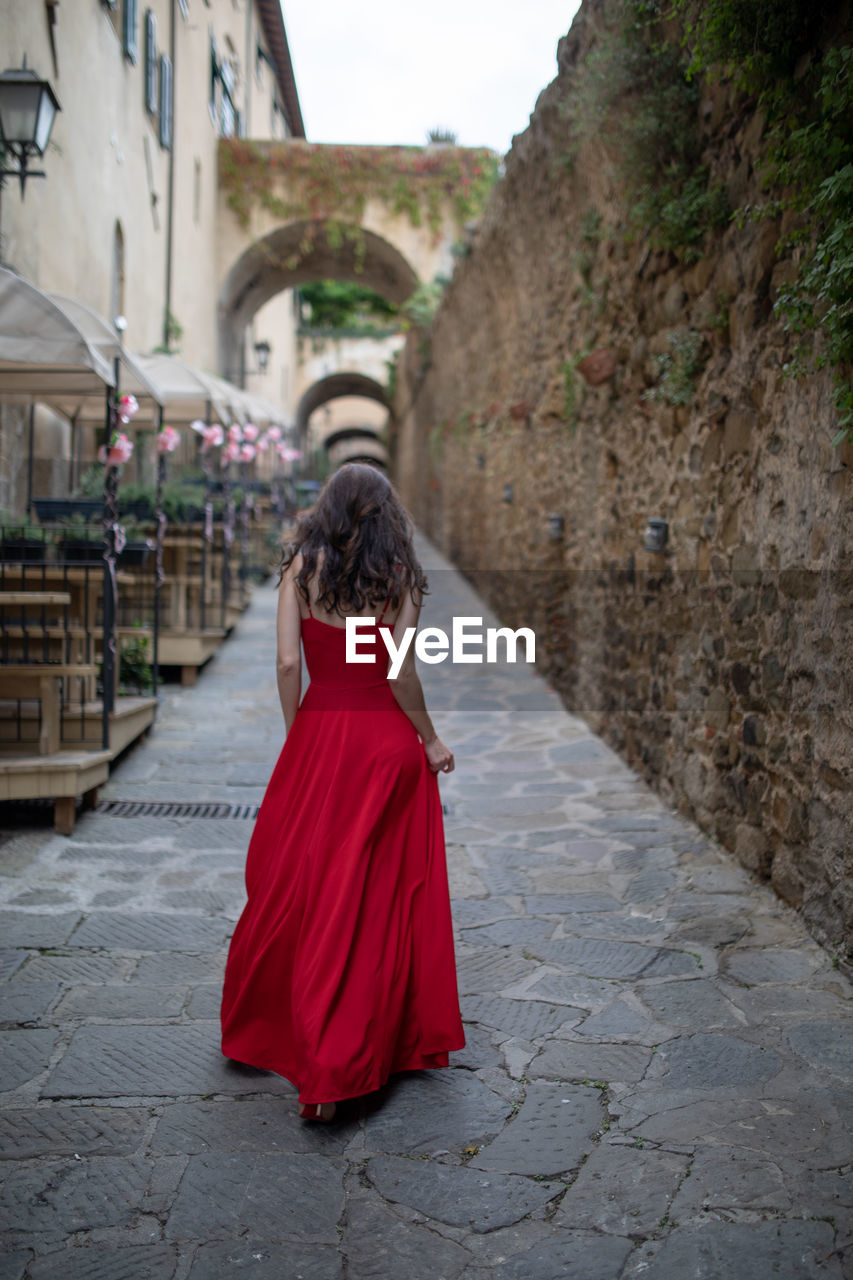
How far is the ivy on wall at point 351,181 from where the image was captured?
730 inches

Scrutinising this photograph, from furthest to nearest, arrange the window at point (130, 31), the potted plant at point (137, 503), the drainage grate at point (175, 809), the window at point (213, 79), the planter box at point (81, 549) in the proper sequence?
the window at point (213, 79) → the window at point (130, 31) → the potted plant at point (137, 503) → the planter box at point (81, 549) → the drainage grate at point (175, 809)

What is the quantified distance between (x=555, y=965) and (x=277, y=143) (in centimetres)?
1842

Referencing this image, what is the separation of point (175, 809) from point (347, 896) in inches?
114

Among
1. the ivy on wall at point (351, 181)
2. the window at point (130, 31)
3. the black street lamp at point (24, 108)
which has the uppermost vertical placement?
the ivy on wall at point (351, 181)

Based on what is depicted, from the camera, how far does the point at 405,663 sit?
Answer: 277 cm

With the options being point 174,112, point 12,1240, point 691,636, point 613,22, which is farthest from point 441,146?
point 12,1240

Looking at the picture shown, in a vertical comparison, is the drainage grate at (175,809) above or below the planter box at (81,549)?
below

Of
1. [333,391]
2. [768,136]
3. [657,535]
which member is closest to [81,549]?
[657,535]

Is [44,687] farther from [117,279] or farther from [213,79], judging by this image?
[213,79]

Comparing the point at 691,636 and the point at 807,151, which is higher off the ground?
the point at 807,151

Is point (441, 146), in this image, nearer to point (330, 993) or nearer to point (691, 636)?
point (691, 636)

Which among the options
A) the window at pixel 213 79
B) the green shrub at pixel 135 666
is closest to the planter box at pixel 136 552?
the green shrub at pixel 135 666

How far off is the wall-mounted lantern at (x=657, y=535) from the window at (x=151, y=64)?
10.2 metres

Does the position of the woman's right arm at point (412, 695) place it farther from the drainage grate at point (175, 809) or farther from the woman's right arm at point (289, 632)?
the drainage grate at point (175, 809)
